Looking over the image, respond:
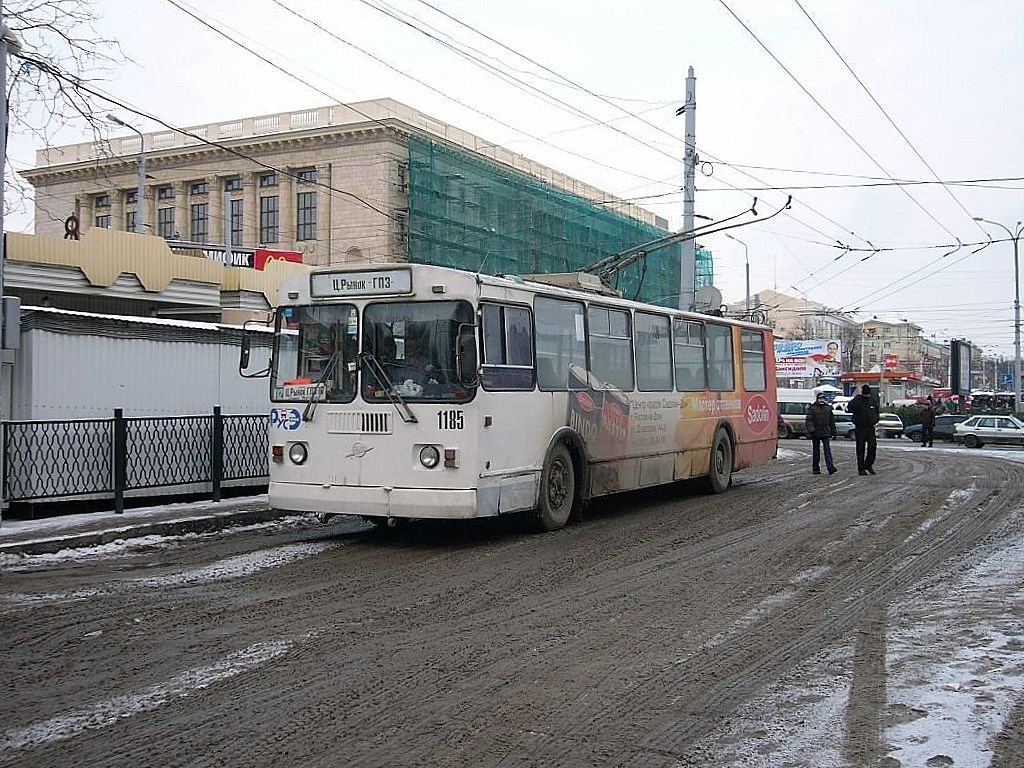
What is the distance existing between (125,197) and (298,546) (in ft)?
183

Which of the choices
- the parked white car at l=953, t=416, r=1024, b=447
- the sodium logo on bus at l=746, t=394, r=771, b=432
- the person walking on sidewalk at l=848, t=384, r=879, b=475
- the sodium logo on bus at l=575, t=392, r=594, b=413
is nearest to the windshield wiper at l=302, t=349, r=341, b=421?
the sodium logo on bus at l=575, t=392, r=594, b=413

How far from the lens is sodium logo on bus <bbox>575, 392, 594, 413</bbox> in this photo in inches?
512

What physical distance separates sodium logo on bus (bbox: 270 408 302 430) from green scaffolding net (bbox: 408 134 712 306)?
1452 inches

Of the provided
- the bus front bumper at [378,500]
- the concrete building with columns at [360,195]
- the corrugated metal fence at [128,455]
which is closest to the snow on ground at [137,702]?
the bus front bumper at [378,500]

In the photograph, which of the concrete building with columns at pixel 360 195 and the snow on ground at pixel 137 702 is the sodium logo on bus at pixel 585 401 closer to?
the snow on ground at pixel 137 702

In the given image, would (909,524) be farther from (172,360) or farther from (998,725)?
(172,360)

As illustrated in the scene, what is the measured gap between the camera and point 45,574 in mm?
9766

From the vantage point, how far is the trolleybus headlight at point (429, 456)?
10.8 m

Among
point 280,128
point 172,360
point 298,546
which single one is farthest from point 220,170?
point 298,546

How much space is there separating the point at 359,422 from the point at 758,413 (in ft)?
32.3

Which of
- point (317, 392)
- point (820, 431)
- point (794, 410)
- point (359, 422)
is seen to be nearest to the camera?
point (359, 422)

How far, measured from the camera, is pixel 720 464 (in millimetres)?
17562

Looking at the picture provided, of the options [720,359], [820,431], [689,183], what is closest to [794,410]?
[689,183]

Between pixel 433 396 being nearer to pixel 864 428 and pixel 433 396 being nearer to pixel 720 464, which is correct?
pixel 720 464
